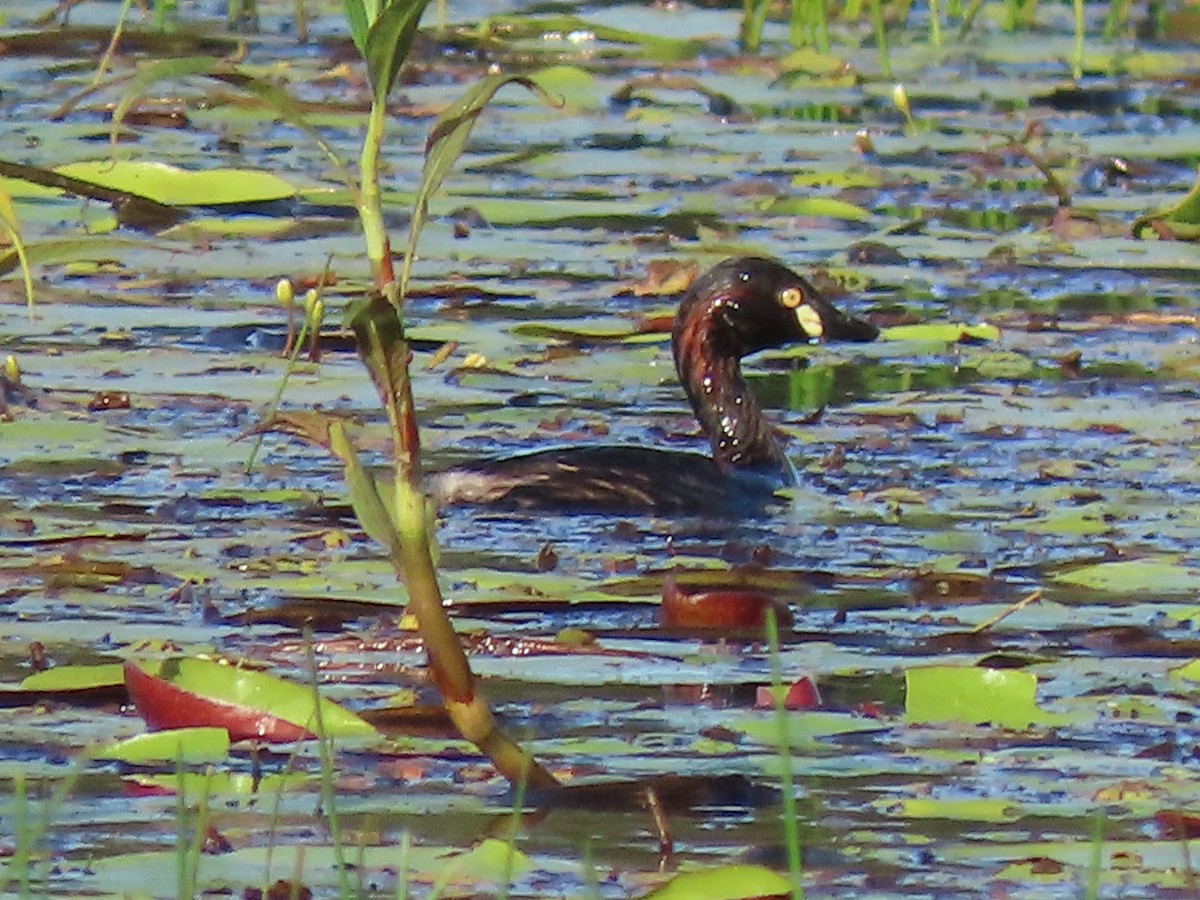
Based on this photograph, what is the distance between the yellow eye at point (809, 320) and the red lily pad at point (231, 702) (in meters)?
3.41

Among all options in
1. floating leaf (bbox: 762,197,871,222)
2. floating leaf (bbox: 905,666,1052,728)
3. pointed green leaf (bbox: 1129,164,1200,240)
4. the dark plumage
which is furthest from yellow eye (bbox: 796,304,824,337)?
floating leaf (bbox: 905,666,1052,728)

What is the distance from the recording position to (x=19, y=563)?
568 centimetres

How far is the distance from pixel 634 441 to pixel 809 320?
1.81ft

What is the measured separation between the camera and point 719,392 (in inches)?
297

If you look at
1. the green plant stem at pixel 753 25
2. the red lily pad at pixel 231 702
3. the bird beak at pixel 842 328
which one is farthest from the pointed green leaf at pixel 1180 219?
the red lily pad at pixel 231 702

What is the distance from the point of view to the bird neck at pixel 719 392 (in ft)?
23.9

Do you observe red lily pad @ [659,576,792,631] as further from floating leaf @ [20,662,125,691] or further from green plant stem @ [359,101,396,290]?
green plant stem @ [359,101,396,290]

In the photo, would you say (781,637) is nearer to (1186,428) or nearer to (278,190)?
(1186,428)

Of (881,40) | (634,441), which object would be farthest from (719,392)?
(881,40)

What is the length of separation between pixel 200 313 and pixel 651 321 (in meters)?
1.15

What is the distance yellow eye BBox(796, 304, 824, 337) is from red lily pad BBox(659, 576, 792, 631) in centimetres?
243

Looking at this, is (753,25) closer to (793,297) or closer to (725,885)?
(793,297)

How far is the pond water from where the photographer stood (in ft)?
13.8

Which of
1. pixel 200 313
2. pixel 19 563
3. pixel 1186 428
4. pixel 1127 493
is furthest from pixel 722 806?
pixel 200 313
